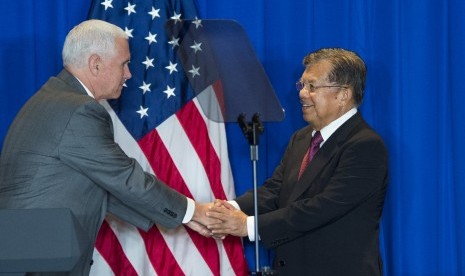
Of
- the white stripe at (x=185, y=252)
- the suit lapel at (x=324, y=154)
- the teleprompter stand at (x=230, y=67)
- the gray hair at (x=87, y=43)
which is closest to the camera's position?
the gray hair at (x=87, y=43)

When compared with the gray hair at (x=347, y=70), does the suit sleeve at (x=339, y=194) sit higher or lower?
lower

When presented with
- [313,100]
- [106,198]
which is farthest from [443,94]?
[106,198]

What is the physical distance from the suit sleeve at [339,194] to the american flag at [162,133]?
0.65m

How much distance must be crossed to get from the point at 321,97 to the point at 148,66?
0.91 metres

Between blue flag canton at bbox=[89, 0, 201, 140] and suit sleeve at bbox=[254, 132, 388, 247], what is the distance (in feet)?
2.81

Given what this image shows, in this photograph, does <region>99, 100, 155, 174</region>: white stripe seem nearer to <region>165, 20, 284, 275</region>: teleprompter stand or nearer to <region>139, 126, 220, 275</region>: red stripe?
<region>139, 126, 220, 275</region>: red stripe

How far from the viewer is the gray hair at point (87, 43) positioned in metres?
3.03

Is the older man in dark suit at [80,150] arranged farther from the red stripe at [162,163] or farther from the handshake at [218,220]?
the red stripe at [162,163]

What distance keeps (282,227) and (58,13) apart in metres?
1.62

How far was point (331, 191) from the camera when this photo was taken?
3123 mm

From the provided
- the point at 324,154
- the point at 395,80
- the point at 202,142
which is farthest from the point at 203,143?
the point at 395,80

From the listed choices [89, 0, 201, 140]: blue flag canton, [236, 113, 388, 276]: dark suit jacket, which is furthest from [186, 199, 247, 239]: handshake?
[89, 0, 201, 140]: blue flag canton

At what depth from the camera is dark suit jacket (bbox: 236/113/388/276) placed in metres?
3.11

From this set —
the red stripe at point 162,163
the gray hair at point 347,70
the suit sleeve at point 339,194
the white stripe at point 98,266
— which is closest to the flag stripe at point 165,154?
the red stripe at point 162,163
